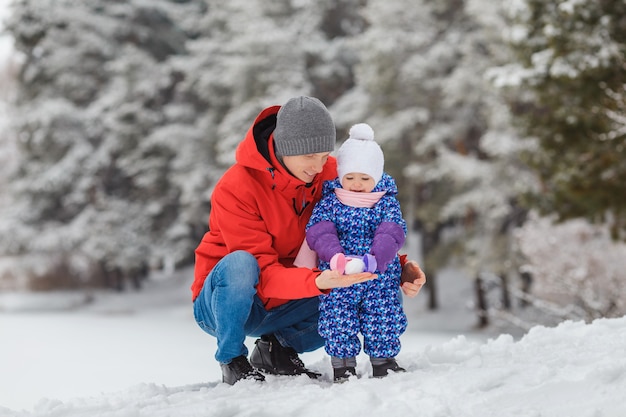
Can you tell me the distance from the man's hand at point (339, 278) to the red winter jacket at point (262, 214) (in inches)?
8.6

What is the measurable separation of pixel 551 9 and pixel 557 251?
474 centimetres

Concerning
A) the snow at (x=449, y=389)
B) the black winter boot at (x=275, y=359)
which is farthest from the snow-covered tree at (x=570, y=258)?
the black winter boot at (x=275, y=359)

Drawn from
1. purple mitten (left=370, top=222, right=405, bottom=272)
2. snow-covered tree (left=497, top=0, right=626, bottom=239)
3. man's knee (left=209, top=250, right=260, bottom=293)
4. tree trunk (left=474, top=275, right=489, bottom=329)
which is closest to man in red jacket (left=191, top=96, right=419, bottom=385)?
man's knee (left=209, top=250, right=260, bottom=293)

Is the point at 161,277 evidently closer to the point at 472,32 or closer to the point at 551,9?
the point at 472,32

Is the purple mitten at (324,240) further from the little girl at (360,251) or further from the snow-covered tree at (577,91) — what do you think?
the snow-covered tree at (577,91)

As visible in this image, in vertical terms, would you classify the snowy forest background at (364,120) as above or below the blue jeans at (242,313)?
above

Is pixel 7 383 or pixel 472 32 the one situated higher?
pixel 472 32

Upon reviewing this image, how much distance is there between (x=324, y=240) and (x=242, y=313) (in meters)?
0.47

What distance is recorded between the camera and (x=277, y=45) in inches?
592

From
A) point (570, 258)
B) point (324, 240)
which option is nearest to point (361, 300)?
point (324, 240)

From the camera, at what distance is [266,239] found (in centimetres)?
292

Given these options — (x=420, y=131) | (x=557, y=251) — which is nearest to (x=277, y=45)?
(x=420, y=131)

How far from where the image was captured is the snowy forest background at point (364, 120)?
8.78 m

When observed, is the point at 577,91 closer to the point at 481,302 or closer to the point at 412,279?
the point at 412,279
